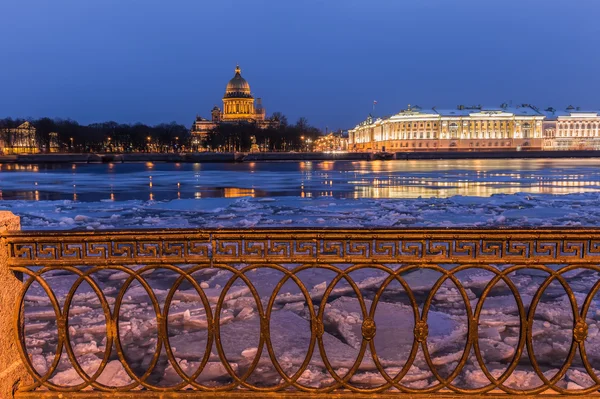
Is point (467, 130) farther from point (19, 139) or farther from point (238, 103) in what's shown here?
point (19, 139)

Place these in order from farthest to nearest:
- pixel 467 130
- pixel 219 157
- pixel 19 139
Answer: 1. pixel 467 130
2. pixel 19 139
3. pixel 219 157

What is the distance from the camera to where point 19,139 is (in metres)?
97.4

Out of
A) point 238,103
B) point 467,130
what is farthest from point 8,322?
point 238,103

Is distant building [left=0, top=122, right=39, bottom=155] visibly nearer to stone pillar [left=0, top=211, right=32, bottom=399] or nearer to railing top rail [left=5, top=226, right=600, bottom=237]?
stone pillar [left=0, top=211, right=32, bottom=399]

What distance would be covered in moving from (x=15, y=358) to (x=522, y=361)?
164 inches

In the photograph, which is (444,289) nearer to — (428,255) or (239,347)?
(239,347)

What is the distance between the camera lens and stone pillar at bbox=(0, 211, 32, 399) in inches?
127

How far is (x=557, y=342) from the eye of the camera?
16.0 feet

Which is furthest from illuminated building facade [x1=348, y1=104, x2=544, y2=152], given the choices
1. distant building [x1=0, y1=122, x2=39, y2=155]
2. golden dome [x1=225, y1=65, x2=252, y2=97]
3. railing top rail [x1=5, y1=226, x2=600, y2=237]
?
railing top rail [x1=5, y1=226, x2=600, y2=237]

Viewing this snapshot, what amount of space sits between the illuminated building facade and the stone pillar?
122309 mm

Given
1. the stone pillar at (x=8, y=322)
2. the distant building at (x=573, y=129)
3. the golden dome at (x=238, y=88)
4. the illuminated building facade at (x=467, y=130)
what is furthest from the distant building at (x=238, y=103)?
the stone pillar at (x=8, y=322)

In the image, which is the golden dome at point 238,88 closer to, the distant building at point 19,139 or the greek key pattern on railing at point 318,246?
the distant building at point 19,139

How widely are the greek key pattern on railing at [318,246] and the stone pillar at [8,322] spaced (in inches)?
3.9

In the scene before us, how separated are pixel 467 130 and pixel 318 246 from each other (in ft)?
429
